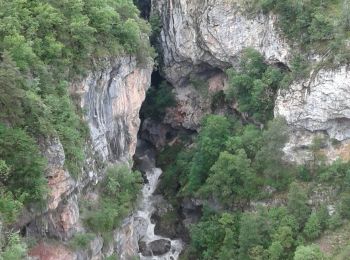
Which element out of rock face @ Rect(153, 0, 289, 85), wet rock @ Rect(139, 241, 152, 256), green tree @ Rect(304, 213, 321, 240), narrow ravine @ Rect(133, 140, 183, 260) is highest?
rock face @ Rect(153, 0, 289, 85)

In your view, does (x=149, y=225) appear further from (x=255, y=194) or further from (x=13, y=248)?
(x=13, y=248)

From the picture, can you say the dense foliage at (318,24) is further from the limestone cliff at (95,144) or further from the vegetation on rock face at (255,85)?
the limestone cliff at (95,144)

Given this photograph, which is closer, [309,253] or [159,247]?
[309,253]

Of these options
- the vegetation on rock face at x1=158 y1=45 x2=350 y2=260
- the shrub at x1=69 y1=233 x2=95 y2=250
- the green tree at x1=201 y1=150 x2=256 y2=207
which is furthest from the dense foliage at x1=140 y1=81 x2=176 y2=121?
the shrub at x1=69 y1=233 x2=95 y2=250

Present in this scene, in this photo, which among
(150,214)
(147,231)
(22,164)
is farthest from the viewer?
(150,214)

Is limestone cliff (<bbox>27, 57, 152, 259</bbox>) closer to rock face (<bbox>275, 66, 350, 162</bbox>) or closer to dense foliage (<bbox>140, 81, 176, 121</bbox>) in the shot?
dense foliage (<bbox>140, 81, 176, 121</bbox>)

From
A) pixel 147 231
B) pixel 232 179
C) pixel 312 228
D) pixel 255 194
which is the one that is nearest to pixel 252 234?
pixel 312 228
